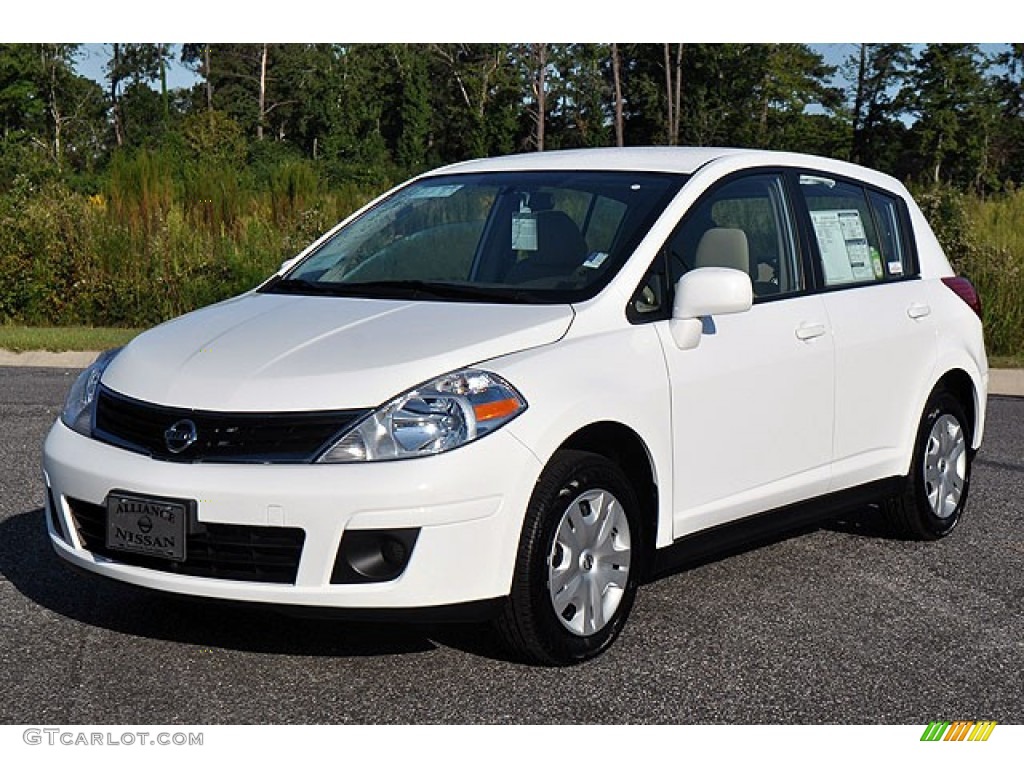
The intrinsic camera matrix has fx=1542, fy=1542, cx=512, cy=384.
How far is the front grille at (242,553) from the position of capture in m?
4.75

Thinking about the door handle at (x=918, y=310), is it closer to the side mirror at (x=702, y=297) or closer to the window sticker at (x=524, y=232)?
the side mirror at (x=702, y=297)

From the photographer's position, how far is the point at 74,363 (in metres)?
14.8

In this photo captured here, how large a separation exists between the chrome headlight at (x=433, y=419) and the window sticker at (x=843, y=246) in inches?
87.7

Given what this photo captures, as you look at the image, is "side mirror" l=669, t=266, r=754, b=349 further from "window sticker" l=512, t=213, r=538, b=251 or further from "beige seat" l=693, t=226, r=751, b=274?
"window sticker" l=512, t=213, r=538, b=251

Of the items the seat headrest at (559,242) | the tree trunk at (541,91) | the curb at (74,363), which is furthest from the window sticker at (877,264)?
the tree trunk at (541,91)

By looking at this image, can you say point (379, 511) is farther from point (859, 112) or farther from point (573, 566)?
point (859, 112)

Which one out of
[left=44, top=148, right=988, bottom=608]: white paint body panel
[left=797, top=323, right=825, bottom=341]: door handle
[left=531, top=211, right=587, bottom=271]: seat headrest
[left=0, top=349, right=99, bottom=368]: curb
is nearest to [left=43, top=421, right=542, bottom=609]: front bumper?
[left=44, top=148, right=988, bottom=608]: white paint body panel

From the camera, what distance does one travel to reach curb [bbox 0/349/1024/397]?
1398 cm

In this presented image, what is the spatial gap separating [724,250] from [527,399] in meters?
1.48

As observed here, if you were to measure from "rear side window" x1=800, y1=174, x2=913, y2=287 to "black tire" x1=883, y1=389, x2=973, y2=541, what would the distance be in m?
0.67

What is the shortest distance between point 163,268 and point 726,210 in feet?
41.3

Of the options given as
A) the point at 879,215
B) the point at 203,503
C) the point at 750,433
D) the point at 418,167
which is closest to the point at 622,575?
the point at 750,433

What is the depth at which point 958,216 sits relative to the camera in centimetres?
1892

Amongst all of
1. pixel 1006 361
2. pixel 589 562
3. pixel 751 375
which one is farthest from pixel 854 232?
pixel 1006 361
